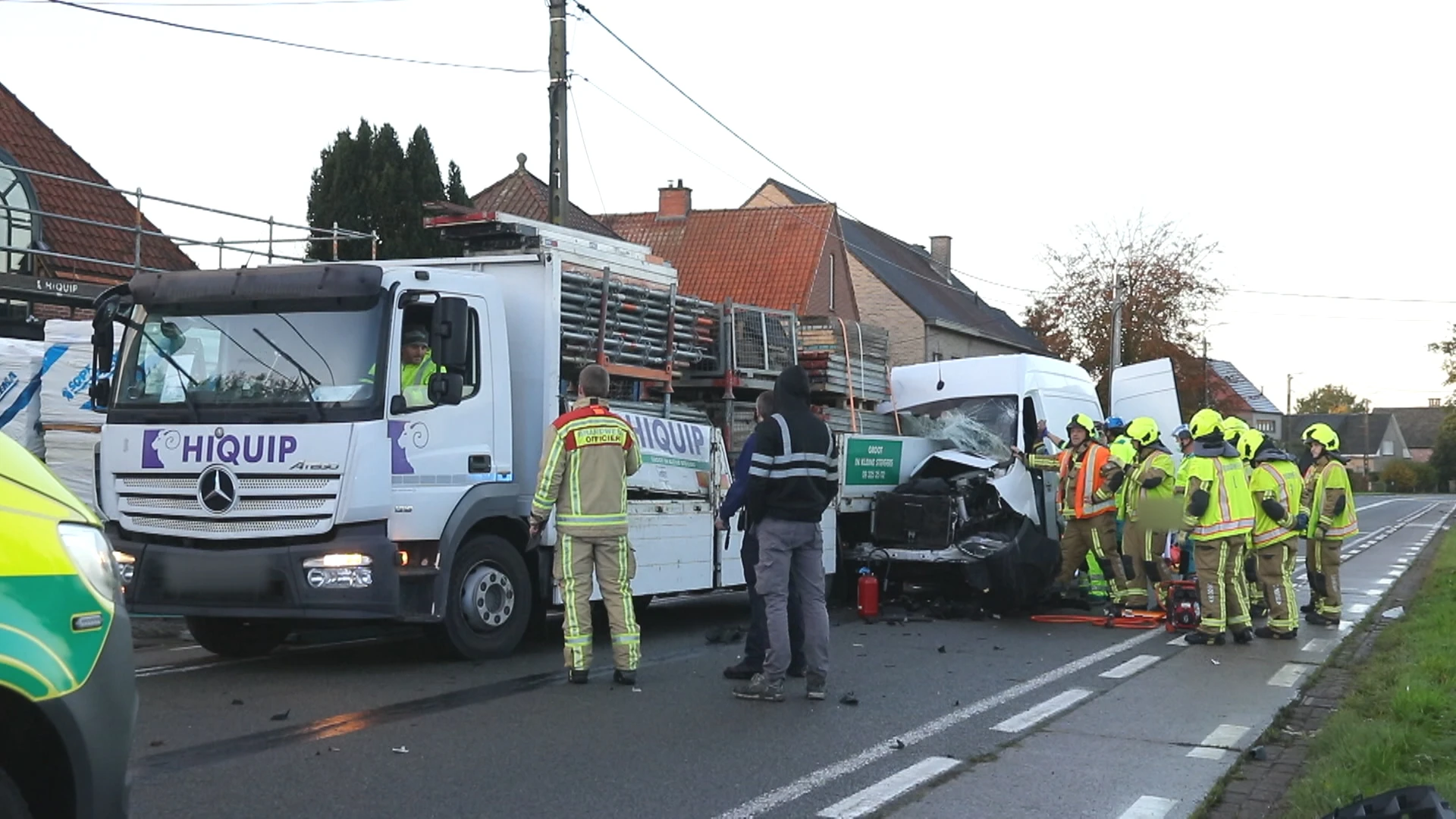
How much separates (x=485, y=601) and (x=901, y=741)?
3300mm

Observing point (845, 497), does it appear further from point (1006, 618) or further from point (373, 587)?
point (373, 587)

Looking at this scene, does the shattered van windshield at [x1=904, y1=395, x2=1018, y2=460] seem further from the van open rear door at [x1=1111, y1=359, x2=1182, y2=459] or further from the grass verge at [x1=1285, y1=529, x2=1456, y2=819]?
the grass verge at [x1=1285, y1=529, x2=1456, y2=819]

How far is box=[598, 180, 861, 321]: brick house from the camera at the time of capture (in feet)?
134

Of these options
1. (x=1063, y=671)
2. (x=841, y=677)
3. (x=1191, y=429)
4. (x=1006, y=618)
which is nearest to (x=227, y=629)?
(x=841, y=677)

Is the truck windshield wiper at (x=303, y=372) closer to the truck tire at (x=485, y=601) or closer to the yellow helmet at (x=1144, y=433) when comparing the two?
the truck tire at (x=485, y=601)

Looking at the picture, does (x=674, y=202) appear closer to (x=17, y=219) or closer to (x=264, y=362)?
(x=17, y=219)

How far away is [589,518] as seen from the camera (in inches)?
330

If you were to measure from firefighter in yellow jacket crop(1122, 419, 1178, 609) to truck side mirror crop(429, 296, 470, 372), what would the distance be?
6591 millimetres

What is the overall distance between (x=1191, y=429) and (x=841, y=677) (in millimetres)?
4348

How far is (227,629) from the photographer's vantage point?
9422 millimetres

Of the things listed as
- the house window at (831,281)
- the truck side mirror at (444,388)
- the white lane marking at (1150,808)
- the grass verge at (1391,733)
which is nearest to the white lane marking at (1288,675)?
the grass verge at (1391,733)

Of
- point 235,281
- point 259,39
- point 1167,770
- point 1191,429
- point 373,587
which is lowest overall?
point 1167,770

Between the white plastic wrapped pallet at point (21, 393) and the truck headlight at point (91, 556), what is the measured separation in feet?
29.8

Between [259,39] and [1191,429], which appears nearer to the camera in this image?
[1191,429]
